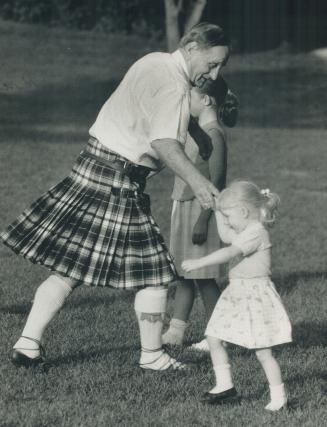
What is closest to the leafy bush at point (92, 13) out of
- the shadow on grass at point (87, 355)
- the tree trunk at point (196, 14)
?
the tree trunk at point (196, 14)

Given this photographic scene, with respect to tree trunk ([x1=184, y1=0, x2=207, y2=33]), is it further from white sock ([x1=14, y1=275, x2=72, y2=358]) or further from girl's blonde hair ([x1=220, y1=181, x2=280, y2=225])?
girl's blonde hair ([x1=220, y1=181, x2=280, y2=225])

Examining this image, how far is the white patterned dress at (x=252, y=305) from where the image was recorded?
417 centimetres

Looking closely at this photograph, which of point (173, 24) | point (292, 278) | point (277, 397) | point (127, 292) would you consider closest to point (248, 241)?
point (277, 397)

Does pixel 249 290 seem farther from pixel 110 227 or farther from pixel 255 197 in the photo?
pixel 110 227

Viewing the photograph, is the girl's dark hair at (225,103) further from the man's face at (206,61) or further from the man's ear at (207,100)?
the man's face at (206,61)

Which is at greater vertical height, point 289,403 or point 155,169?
point 155,169

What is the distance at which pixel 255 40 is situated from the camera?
2659 cm

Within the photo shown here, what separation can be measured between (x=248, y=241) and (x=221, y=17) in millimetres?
23538

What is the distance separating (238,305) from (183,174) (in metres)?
0.63

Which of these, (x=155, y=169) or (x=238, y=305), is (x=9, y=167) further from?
(x=238, y=305)

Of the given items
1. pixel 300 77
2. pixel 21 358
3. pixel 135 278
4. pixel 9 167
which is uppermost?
pixel 135 278

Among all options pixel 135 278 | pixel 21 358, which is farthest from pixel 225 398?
pixel 21 358

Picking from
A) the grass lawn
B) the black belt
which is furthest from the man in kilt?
the grass lawn

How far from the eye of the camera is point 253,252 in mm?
4234
